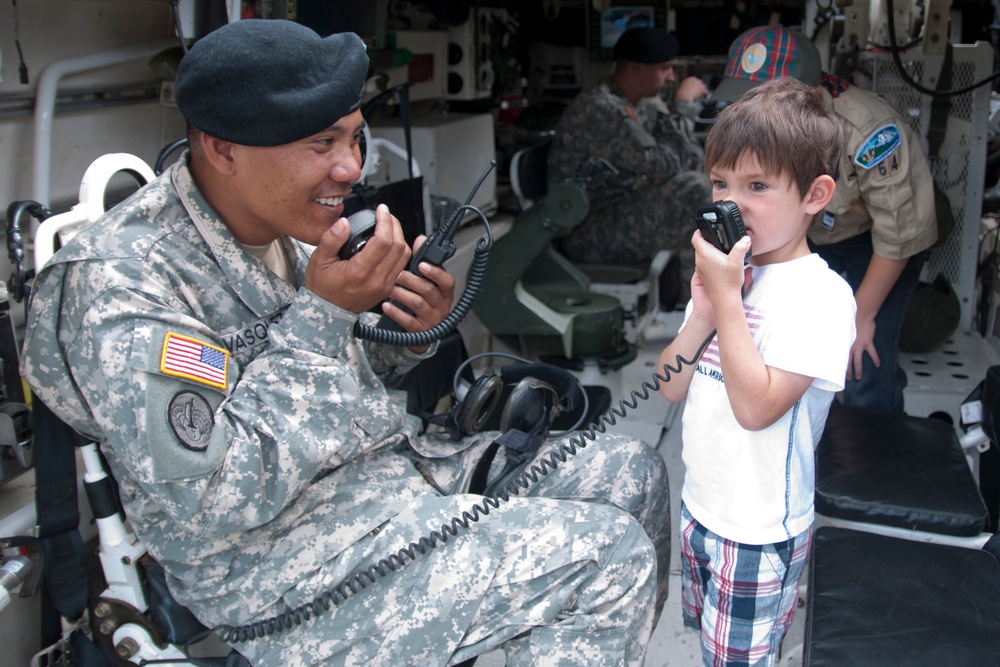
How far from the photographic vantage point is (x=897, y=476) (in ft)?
6.34

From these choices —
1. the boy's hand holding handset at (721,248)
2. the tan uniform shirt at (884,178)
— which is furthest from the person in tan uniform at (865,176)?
the boy's hand holding handset at (721,248)

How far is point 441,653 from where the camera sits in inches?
56.1

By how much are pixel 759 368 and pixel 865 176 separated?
117cm

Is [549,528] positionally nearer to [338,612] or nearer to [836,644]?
[338,612]

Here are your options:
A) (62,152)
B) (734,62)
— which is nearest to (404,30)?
(734,62)

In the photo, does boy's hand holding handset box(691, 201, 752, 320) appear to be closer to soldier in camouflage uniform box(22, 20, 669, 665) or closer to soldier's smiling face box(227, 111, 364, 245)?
soldier in camouflage uniform box(22, 20, 669, 665)

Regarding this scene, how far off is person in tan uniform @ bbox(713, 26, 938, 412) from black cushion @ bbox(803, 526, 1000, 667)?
81cm

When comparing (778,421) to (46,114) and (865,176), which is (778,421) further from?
(46,114)

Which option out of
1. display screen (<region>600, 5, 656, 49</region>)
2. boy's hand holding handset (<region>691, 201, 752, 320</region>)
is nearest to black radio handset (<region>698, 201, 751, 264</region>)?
boy's hand holding handset (<region>691, 201, 752, 320</region>)

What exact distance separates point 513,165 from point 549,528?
2.44 metres

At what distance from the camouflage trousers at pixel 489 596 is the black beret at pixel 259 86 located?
0.67 meters

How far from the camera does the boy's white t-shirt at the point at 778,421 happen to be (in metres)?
1.37

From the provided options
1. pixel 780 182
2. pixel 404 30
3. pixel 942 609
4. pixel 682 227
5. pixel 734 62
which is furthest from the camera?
pixel 682 227

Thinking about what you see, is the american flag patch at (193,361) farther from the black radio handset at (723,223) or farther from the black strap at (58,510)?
the black radio handset at (723,223)
